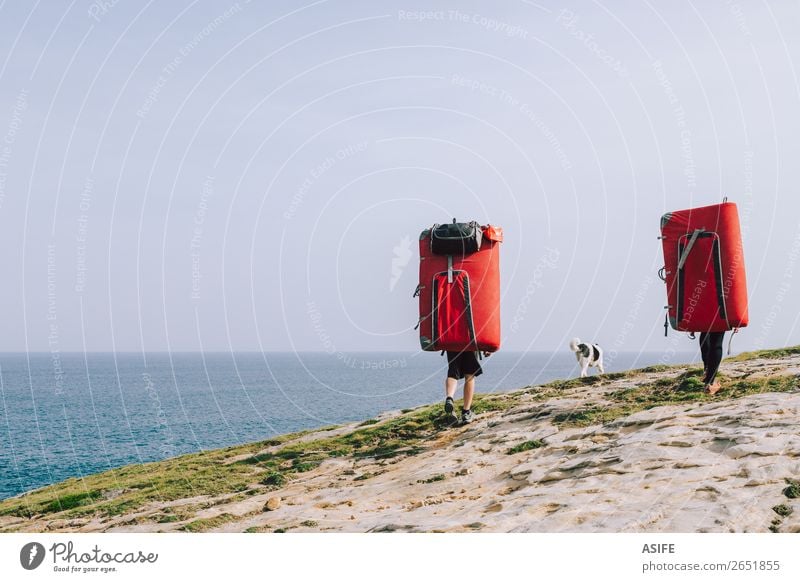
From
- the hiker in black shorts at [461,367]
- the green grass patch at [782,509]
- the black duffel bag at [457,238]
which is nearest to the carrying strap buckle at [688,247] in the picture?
the black duffel bag at [457,238]

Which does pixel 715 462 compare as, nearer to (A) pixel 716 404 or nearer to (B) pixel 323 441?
(A) pixel 716 404

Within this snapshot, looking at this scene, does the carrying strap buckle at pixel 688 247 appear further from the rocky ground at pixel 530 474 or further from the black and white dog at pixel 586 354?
the black and white dog at pixel 586 354

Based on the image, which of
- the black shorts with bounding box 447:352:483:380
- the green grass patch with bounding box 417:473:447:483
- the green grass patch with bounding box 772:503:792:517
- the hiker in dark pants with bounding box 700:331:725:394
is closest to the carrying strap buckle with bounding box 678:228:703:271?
the hiker in dark pants with bounding box 700:331:725:394

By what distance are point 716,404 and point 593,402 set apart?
2.99 metres

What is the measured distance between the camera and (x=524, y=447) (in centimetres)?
1177

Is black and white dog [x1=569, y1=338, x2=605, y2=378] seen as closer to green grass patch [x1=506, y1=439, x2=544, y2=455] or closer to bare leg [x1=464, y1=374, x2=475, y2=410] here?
bare leg [x1=464, y1=374, x2=475, y2=410]

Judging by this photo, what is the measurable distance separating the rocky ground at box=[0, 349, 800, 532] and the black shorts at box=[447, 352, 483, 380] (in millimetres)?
1249

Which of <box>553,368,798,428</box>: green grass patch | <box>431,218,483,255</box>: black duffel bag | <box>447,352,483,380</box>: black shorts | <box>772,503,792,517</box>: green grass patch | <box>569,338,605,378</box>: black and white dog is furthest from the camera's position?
<box>569,338,605,378</box>: black and white dog

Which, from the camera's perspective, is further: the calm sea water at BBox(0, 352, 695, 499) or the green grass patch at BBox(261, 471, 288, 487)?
the calm sea water at BBox(0, 352, 695, 499)

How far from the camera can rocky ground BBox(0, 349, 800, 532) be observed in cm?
792

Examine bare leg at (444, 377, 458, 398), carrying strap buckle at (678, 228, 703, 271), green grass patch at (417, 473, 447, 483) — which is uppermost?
carrying strap buckle at (678, 228, 703, 271)

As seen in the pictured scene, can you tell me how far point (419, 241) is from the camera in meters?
14.0

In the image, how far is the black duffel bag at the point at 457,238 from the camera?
1332 cm
